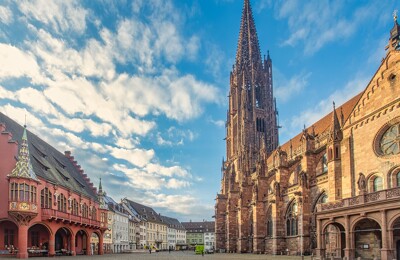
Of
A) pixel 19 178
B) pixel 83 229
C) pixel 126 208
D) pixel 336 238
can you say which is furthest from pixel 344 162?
pixel 126 208

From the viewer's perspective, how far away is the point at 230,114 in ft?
273

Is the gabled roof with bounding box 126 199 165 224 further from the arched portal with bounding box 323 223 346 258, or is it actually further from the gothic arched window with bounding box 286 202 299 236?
the arched portal with bounding box 323 223 346 258

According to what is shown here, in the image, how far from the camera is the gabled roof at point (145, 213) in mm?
106412

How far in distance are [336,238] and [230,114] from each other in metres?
53.5

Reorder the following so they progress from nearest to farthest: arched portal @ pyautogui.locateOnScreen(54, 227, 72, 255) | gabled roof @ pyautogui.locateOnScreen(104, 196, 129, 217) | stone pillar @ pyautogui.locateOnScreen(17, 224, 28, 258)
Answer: stone pillar @ pyautogui.locateOnScreen(17, 224, 28, 258) → arched portal @ pyautogui.locateOnScreen(54, 227, 72, 255) → gabled roof @ pyautogui.locateOnScreen(104, 196, 129, 217)

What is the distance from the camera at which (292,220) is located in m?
44.2

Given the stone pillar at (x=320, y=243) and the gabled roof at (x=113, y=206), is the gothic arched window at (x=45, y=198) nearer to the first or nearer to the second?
the stone pillar at (x=320, y=243)

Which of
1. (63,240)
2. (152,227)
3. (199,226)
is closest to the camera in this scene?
(63,240)

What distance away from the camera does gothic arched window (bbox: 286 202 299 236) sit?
43.3 metres

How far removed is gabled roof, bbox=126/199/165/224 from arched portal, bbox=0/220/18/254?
68.4m

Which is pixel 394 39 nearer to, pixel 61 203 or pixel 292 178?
pixel 292 178

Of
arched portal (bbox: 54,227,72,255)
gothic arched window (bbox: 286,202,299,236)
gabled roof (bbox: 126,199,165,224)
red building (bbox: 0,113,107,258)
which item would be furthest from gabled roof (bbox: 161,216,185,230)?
gothic arched window (bbox: 286,202,299,236)

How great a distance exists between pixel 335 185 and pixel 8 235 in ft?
95.3

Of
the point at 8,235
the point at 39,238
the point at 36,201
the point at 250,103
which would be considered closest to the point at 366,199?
the point at 36,201
